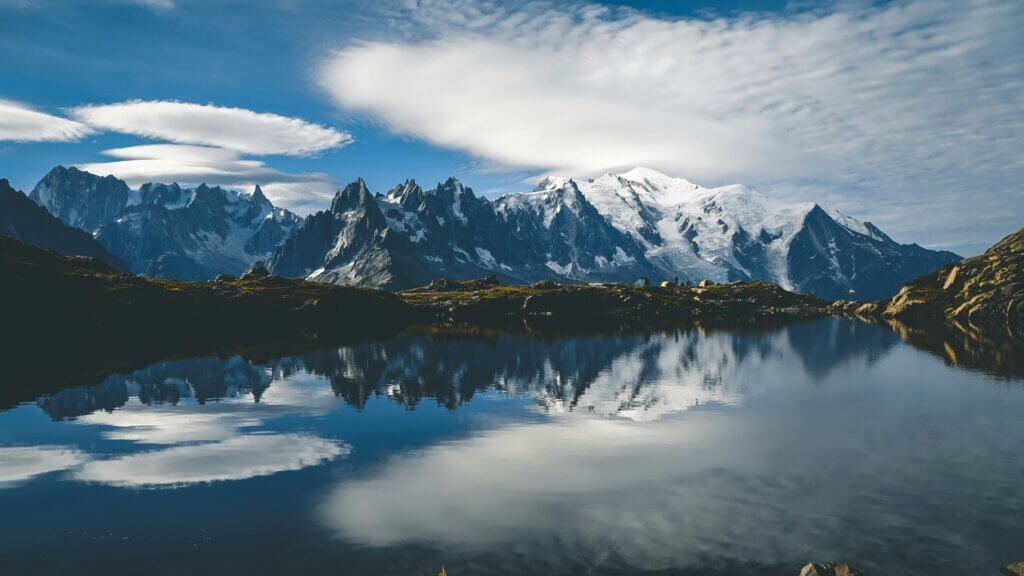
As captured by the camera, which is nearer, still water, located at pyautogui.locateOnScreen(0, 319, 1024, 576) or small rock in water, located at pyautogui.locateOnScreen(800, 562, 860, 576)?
small rock in water, located at pyautogui.locateOnScreen(800, 562, 860, 576)

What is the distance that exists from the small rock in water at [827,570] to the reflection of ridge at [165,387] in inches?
2312

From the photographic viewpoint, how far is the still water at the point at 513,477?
28.9 metres

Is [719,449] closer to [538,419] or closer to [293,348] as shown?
[538,419]

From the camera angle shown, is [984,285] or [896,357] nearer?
[896,357]

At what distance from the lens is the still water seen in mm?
28922

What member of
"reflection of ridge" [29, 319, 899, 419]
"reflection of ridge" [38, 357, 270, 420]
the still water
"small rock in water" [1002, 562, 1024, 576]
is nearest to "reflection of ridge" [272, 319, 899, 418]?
"reflection of ridge" [29, 319, 899, 419]

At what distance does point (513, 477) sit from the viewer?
40188mm

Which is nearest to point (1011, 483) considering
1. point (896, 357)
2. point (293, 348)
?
point (896, 357)

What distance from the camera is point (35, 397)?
221ft

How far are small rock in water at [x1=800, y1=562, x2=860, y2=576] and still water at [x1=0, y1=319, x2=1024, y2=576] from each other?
1.55m

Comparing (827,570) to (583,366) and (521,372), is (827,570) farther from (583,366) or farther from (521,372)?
(583,366)

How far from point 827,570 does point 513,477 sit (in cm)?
1928

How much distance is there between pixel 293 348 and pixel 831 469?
326ft

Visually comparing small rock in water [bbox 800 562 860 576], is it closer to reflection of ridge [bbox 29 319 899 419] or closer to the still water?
the still water
